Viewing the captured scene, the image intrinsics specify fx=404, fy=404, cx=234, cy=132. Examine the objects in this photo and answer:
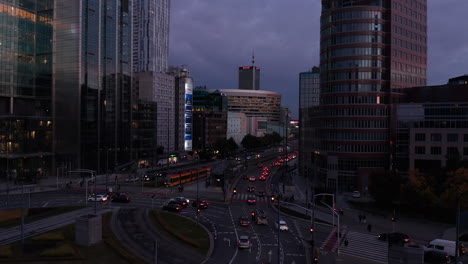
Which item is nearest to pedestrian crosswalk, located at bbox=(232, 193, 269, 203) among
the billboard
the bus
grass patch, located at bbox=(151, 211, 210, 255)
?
the bus

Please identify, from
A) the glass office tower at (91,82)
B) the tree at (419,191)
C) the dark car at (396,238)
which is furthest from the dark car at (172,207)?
the glass office tower at (91,82)

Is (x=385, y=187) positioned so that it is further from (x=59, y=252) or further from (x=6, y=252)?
(x=6, y=252)

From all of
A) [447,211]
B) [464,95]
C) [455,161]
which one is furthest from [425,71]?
[447,211]

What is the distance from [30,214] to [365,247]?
45.2 meters

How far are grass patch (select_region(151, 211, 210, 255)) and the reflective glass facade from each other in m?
51.6

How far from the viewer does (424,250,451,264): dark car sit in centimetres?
4200

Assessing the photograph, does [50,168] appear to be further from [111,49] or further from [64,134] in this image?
[111,49]

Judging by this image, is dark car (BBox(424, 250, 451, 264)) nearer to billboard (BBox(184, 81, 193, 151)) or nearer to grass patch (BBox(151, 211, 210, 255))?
grass patch (BBox(151, 211, 210, 255))

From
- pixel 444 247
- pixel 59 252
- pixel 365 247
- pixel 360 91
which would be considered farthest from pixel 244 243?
pixel 360 91

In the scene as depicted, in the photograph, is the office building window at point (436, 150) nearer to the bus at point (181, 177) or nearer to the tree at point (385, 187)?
the tree at point (385, 187)

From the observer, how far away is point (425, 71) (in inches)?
4018

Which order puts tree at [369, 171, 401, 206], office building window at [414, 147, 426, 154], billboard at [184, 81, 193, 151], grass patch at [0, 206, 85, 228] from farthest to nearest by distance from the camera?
billboard at [184, 81, 193, 151] → office building window at [414, 147, 426, 154] → tree at [369, 171, 401, 206] → grass patch at [0, 206, 85, 228]

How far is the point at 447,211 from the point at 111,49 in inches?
3737

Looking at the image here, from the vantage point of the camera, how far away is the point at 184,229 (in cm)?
5047
